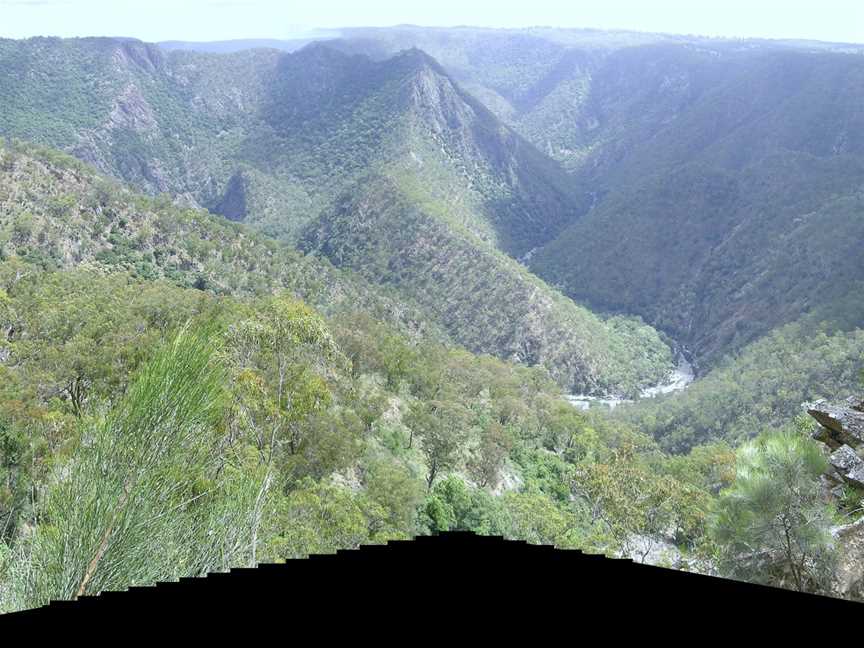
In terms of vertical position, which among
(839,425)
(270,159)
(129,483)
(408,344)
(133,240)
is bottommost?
(270,159)

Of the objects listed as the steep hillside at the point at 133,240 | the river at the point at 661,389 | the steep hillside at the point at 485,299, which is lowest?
the river at the point at 661,389

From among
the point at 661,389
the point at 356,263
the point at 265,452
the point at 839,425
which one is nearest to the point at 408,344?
the point at 265,452

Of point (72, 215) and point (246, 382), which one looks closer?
point (246, 382)

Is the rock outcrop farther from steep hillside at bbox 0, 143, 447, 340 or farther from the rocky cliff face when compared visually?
steep hillside at bbox 0, 143, 447, 340

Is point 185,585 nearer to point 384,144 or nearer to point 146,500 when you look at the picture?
point 146,500

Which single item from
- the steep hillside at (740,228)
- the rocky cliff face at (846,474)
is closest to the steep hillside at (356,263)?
the steep hillside at (740,228)

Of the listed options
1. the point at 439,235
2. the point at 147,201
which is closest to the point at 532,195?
the point at 439,235

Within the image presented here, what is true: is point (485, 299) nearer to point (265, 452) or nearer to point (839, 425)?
point (265, 452)

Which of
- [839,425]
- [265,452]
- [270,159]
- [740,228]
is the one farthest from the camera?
[270,159]

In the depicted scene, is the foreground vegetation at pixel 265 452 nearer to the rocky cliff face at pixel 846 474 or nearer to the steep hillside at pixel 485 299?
the rocky cliff face at pixel 846 474

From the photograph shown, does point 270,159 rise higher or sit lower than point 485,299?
higher

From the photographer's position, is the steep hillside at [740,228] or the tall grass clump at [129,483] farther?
the steep hillside at [740,228]
